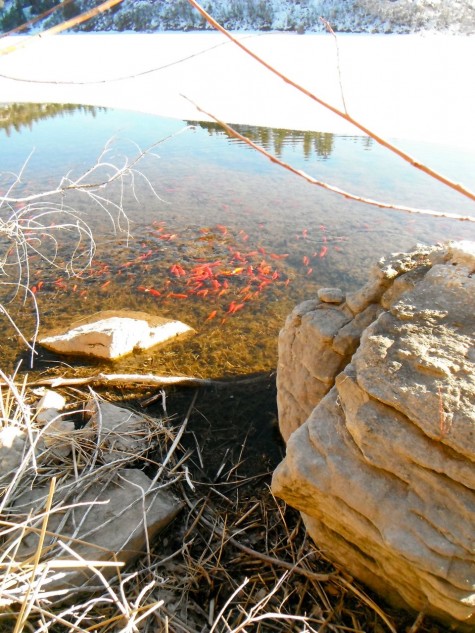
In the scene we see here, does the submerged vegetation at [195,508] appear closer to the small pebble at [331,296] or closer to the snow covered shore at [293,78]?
the small pebble at [331,296]

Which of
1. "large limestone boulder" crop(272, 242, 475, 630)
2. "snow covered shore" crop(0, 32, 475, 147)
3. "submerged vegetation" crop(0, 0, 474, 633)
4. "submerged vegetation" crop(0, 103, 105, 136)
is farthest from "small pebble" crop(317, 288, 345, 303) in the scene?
"submerged vegetation" crop(0, 103, 105, 136)

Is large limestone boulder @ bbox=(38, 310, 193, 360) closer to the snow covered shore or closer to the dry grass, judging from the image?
the dry grass

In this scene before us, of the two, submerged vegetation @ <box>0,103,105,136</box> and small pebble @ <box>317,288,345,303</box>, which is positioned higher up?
submerged vegetation @ <box>0,103,105,136</box>

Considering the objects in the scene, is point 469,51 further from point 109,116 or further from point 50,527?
point 50,527

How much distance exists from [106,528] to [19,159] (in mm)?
9607

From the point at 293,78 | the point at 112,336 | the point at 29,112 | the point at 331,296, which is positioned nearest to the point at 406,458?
the point at 331,296

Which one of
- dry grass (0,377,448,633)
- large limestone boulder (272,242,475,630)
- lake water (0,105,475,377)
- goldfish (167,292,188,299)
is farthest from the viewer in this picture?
goldfish (167,292,188,299)

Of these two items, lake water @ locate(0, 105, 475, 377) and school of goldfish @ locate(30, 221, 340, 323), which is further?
school of goldfish @ locate(30, 221, 340, 323)

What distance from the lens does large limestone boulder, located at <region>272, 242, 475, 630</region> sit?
1903 mm

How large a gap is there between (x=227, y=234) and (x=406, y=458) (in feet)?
17.8

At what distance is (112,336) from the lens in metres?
4.60

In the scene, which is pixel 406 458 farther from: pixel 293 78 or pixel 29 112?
pixel 29 112

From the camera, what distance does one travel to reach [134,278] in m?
6.10

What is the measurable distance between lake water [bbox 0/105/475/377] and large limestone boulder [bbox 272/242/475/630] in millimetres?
2128
